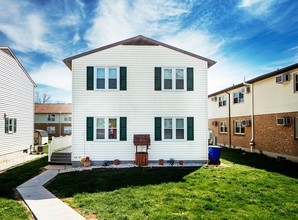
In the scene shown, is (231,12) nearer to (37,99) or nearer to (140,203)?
(140,203)

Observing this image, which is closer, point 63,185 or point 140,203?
point 140,203

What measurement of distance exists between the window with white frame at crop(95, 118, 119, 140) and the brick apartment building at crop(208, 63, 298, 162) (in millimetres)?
10588

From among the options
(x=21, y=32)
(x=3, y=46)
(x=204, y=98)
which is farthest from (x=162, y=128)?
(x=3, y=46)

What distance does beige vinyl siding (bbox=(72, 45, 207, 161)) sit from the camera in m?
11.5

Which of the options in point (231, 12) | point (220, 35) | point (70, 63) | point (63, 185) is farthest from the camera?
point (220, 35)

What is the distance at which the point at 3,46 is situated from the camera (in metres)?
13.6

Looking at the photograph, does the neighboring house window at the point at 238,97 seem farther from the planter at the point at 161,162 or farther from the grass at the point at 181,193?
the planter at the point at 161,162

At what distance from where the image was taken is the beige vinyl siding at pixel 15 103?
13203 millimetres

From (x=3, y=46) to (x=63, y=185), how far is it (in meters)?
11.3

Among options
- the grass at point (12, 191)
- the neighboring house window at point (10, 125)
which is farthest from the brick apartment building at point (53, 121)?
the grass at point (12, 191)

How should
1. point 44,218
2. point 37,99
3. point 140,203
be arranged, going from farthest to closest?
point 37,99, point 140,203, point 44,218

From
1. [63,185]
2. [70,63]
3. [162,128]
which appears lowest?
[63,185]

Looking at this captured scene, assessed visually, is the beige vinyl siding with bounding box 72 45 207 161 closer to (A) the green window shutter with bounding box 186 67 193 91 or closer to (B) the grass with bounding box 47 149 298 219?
(A) the green window shutter with bounding box 186 67 193 91

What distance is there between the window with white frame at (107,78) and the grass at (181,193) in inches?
184
